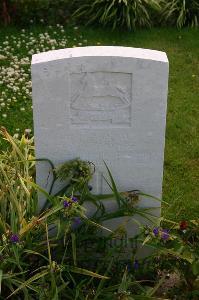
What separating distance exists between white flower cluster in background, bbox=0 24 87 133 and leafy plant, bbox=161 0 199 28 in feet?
4.10

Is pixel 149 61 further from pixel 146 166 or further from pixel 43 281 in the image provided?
pixel 43 281

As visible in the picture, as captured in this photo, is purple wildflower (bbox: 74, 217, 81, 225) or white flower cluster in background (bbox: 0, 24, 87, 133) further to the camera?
white flower cluster in background (bbox: 0, 24, 87, 133)

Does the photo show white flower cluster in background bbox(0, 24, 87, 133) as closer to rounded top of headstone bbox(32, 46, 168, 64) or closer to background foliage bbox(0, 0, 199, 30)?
background foliage bbox(0, 0, 199, 30)

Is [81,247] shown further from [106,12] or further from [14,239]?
[106,12]

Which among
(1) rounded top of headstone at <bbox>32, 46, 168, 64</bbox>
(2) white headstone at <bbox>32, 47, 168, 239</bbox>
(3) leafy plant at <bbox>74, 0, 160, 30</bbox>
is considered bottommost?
(2) white headstone at <bbox>32, 47, 168, 239</bbox>

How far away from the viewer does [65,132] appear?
4008 millimetres

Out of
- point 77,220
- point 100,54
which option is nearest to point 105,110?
point 100,54

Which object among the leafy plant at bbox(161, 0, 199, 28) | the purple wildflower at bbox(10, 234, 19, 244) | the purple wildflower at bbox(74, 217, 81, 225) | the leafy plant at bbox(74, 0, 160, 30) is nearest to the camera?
the purple wildflower at bbox(10, 234, 19, 244)

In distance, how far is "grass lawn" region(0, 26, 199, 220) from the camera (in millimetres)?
5375

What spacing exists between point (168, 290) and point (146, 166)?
0.83m

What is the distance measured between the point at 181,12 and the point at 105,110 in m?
4.98

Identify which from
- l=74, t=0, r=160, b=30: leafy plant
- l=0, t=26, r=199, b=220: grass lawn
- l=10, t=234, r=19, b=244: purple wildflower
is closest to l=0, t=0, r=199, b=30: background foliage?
l=74, t=0, r=160, b=30: leafy plant

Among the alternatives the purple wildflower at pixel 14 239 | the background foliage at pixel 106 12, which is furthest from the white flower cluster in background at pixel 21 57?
the purple wildflower at pixel 14 239

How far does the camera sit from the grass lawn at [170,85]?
17.6ft
